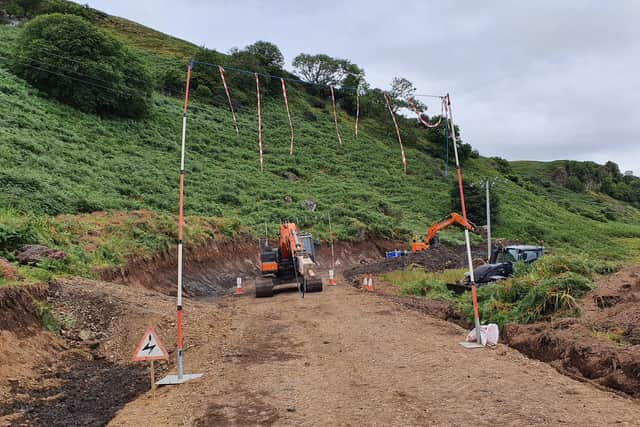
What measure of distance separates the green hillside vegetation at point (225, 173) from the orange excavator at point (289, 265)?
16.3ft

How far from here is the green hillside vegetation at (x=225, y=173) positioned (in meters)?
21.7

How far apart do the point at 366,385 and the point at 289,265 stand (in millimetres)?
14075

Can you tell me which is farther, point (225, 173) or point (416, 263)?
point (225, 173)

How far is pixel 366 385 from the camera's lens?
795 cm

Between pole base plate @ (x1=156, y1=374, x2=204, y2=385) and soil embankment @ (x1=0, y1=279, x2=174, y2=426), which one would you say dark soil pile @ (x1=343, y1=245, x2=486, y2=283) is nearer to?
soil embankment @ (x1=0, y1=279, x2=174, y2=426)

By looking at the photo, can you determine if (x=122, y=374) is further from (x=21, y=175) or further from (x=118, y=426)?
(x=21, y=175)

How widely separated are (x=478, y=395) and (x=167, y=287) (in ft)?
53.0

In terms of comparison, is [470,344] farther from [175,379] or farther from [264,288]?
[264,288]

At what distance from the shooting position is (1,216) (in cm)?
1630

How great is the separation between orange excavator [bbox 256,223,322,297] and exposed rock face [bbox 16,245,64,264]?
8.25 meters

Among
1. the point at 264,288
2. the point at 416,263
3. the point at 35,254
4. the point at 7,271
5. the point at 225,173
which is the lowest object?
the point at 264,288

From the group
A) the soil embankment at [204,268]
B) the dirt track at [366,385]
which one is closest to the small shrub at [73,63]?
the soil embankment at [204,268]

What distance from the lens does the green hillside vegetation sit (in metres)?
21.7

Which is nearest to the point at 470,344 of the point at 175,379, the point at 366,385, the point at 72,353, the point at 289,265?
the point at 366,385
